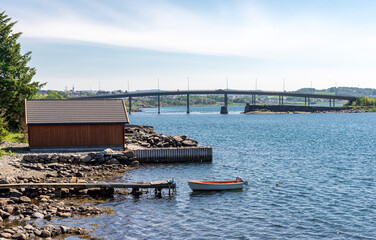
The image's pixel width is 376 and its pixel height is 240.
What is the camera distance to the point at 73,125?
1676 inches

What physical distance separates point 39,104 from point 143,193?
20.8m

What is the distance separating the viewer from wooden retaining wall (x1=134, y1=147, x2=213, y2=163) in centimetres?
4412

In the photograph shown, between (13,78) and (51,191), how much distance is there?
30337 mm

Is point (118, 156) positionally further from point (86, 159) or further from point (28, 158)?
point (28, 158)

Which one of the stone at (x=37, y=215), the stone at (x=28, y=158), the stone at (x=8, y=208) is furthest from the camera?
the stone at (x=28, y=158)

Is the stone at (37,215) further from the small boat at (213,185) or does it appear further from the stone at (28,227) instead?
the small boat at (213,185)

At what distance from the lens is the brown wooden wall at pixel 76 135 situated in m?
41.9

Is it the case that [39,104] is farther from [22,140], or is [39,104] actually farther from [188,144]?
[188,144]

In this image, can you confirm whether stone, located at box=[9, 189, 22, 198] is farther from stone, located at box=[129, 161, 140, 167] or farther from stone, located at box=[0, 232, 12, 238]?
stone, located at box=[129, 161, 140, 167]

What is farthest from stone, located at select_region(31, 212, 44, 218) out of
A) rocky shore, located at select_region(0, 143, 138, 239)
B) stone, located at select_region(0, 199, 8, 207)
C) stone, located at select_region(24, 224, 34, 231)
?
stone, located at select_region(0, 199, 8, 207)

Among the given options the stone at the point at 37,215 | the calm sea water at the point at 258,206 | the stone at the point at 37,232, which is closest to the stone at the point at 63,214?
the calm sea water at the point at 258,206

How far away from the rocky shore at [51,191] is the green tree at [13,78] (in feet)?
53.4

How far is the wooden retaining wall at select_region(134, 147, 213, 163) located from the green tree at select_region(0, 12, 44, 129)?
2117 centimetres

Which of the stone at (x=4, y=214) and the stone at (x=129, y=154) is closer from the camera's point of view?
the stone at (x=4, y=214)
